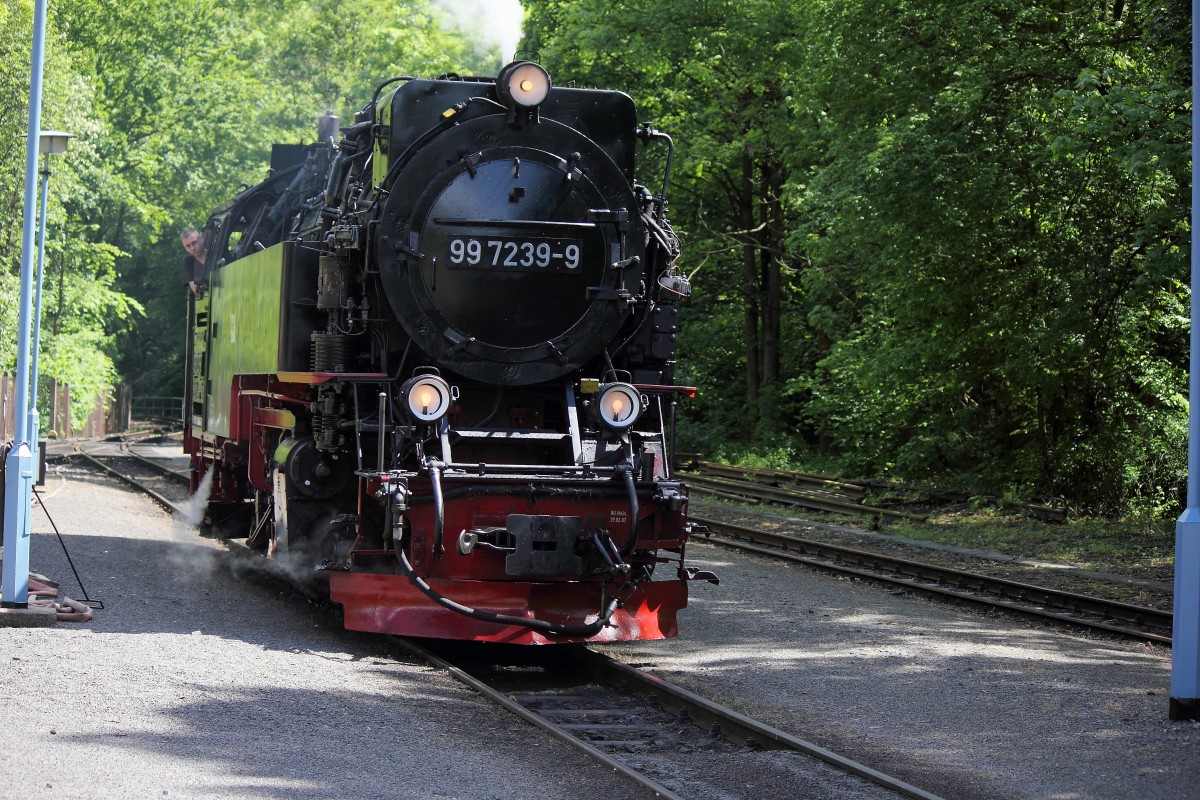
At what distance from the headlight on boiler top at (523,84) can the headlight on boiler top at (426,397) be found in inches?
69.9

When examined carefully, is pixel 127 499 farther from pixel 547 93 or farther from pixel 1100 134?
pixel 1100 134

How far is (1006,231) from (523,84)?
9685 millimetres

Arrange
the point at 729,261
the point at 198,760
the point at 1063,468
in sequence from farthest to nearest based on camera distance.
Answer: the point at 729,261
the point at 1063,468
the point at 198,760

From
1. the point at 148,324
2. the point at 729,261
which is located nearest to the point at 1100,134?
the point at 729,261

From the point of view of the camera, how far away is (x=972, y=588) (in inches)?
459

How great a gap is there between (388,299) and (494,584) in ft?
6.04

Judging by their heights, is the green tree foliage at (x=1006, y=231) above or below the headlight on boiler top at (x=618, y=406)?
above

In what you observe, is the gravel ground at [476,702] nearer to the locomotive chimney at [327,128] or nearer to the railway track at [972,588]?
the railway track at [972,588]

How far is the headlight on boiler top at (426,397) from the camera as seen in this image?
792cm

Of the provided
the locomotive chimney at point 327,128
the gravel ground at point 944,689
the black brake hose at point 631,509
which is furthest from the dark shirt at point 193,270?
the black brake hose at point 631,509

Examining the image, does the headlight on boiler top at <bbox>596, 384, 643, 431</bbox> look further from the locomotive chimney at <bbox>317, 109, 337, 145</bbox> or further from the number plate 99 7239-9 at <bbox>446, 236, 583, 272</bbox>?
the locomotive chimney at <bbox>317, 109, 337, 145</bbox>

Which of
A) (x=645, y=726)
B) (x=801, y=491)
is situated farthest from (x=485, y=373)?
(x=801, y=491)

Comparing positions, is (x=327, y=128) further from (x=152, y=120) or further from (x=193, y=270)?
(x=152, y=120)

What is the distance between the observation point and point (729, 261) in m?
28.6
